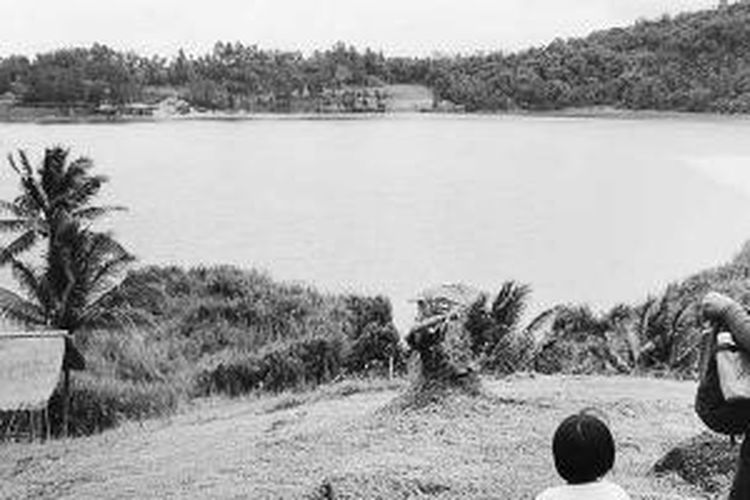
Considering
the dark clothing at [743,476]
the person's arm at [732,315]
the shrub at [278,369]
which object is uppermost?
the person's arm at [732,315]

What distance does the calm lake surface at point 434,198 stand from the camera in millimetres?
68062

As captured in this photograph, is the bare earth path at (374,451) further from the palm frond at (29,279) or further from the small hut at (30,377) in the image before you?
the palm frond at (29,279)

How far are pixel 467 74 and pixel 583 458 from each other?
167m

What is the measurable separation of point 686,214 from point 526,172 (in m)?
32.1

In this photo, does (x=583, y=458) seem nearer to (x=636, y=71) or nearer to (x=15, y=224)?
(x=15, y=224)

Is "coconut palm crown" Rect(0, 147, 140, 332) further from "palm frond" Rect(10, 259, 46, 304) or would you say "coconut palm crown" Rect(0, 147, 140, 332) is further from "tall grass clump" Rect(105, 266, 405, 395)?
"tall grass clump" Rect(105, 266, 405, 395)

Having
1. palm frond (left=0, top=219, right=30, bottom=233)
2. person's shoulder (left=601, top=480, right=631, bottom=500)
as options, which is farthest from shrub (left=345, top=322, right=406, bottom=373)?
person's shoulder (left=601, top=480, right=631, bottom=500)

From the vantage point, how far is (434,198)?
9881 centimetres

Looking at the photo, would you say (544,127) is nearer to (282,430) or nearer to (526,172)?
(526,172)

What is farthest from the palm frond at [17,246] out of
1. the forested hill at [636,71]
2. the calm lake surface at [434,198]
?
the forested hill at [636,71]

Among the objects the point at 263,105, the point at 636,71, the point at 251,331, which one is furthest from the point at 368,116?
the point at 251,331

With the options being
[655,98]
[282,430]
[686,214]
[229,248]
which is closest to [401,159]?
[655,98]

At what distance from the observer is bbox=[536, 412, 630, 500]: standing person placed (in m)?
4.66

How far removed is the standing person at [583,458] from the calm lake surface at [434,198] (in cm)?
4623
